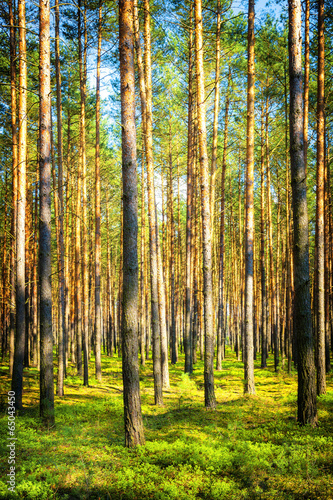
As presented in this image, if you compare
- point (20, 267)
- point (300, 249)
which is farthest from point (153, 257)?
point (300, 249)

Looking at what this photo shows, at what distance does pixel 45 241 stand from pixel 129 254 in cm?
265

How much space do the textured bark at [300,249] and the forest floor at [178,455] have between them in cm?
64

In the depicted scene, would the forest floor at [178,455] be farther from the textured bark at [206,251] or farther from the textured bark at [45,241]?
the textured bark at [45,241]

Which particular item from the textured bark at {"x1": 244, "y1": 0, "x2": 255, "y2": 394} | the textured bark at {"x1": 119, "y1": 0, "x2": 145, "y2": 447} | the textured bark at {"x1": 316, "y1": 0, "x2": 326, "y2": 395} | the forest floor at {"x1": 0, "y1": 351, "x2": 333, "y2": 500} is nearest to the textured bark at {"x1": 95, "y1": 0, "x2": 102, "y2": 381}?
the forest floor at {"x1": 0, "y1": 351, "x2": 333, "y2": 500}

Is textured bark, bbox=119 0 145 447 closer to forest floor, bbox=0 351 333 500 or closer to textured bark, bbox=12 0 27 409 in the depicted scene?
forest floor, bbox=0 351 333 500

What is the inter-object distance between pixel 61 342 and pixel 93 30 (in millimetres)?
12806

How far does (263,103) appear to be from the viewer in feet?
53.6

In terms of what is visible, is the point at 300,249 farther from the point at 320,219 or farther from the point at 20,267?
the point at 20,267

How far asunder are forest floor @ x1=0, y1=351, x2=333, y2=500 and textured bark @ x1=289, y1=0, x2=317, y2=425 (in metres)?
0.64

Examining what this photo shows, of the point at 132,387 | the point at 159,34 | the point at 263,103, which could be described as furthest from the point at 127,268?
the point at 263,103

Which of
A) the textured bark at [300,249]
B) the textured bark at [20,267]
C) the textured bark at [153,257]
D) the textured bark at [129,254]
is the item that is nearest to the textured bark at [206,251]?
the textured bark at [153,257]

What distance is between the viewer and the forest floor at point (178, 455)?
13.8 feet

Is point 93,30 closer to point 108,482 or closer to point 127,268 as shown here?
point 127,268

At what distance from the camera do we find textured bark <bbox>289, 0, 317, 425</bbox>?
612cm
